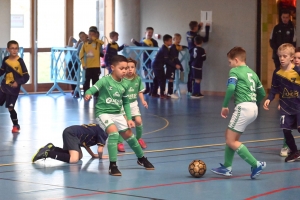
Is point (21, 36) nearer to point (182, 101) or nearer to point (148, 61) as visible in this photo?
point (148, 61)

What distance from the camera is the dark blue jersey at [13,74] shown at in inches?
458

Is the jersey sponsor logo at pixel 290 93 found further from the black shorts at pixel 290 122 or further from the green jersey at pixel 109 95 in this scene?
the green jersey at pixel 109 95

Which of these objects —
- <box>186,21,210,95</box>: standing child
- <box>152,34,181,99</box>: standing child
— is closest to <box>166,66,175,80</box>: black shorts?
<box>152,34,181,99</box>: standing child

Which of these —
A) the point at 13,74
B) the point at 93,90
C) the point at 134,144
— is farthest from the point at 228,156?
the point at 13,74

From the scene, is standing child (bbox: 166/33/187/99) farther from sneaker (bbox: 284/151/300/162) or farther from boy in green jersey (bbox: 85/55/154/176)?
boy in green jersey (bbox: 85/55/154/176)

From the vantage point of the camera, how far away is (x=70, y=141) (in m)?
A: 8.70

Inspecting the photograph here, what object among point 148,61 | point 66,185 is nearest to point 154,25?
point 148,61

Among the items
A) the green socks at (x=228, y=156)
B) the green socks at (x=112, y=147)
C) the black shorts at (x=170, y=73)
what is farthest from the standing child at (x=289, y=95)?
the black shorts at (x=170, y=73)

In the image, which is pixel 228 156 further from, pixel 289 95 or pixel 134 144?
pixel 289 95

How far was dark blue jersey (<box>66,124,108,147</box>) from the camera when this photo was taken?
8836mm

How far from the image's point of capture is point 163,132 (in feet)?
38.7

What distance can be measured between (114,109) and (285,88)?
2389mm

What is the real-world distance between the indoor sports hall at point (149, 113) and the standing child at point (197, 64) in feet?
1.23

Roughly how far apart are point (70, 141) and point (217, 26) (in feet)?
40.1
